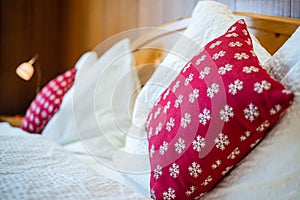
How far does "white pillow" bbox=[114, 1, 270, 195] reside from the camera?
3.57 ft

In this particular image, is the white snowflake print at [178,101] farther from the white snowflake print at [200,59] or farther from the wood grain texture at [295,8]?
the wood grain texture at [295,8]

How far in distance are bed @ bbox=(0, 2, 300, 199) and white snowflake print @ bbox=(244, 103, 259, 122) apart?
0.12 feet

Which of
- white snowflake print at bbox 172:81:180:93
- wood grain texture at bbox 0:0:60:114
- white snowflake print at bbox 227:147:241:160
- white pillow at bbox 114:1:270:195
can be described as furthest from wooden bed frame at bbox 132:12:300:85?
wood grain texture at bbox 0:0:60:114

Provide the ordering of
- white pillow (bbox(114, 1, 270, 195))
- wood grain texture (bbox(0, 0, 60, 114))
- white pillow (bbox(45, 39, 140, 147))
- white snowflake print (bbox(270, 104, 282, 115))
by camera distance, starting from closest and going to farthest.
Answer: white snowflake print (bbox(270, 104, 282, 115))
white pillow (bbox(114, 1, 270, 195))
white pillow (bbox(45, 39, 140, 147))
wood grain texture (bbox(0, 0, 60, 114))

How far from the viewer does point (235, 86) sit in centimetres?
71

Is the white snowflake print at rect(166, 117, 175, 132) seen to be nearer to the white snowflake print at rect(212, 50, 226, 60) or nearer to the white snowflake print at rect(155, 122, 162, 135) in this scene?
the white snowflake print at rect(155, 122, 162, 135)

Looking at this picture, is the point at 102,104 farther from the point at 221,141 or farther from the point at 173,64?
the point at 221,141

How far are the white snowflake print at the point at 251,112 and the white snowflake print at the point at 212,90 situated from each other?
0.08m

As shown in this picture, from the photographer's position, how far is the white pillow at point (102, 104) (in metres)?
1.52

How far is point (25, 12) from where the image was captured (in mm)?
3062

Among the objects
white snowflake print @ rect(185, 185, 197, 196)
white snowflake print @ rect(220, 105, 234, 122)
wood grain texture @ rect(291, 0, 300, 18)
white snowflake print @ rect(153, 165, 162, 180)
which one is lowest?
white snowflake print @ rect(185, 185, 197, 196)

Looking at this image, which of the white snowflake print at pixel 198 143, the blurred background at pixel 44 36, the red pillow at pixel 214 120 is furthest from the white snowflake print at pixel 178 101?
the blurred background at pixel 44 36

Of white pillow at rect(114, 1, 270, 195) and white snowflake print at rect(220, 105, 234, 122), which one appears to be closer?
white snowflake print at rect(220, 105, 234, 122)

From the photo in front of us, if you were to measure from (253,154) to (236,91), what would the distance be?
151mm
